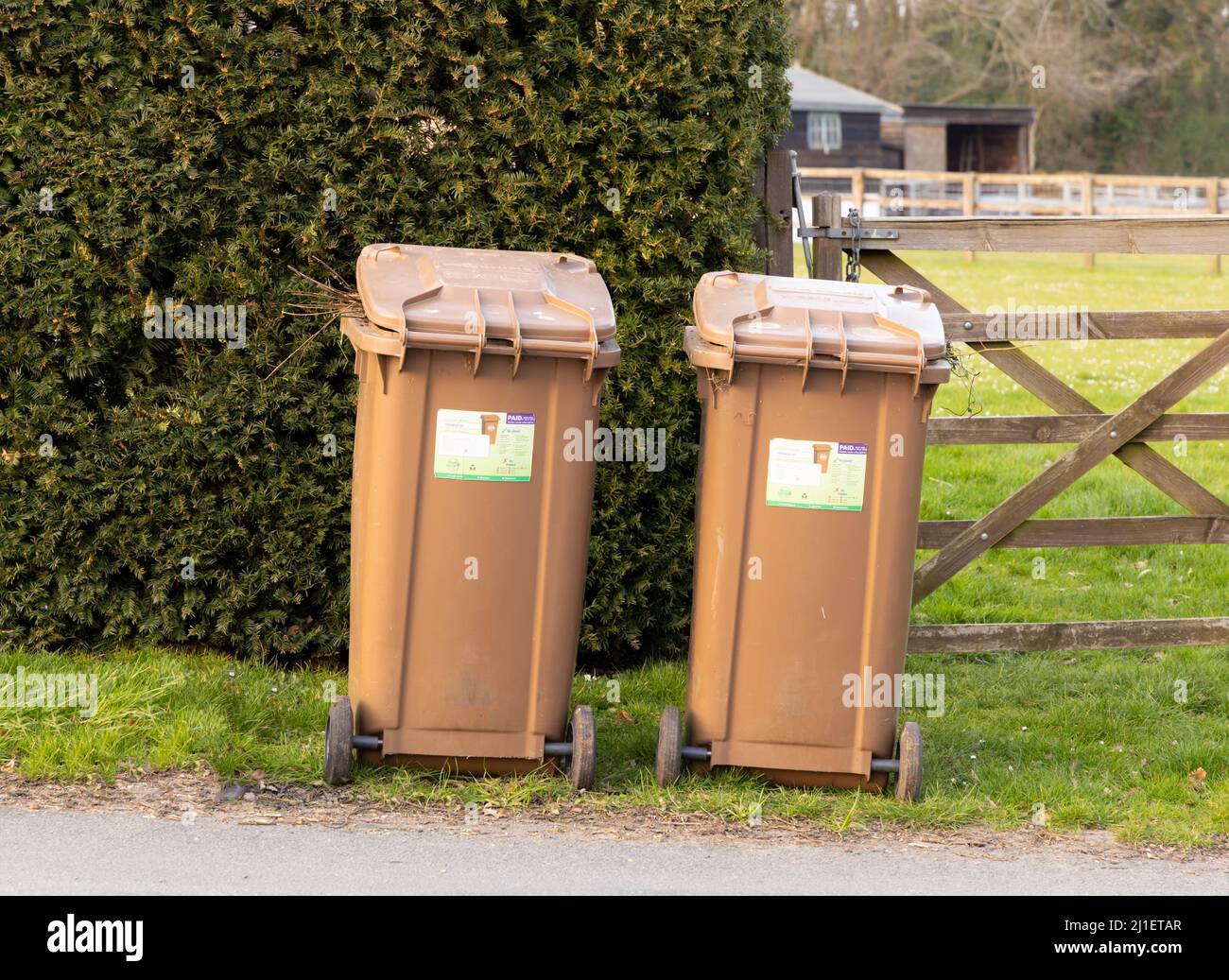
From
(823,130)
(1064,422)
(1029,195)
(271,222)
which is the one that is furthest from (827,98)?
(271,222)

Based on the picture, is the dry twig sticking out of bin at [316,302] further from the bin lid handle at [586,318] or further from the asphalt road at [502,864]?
the asphalt road at [502,864]

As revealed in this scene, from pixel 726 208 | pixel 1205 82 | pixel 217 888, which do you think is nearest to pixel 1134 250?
pixel 726 208

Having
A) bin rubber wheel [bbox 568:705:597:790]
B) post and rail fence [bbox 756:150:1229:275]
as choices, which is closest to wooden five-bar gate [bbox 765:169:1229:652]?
bin rubber wheel [bbox 568:705:597:790]

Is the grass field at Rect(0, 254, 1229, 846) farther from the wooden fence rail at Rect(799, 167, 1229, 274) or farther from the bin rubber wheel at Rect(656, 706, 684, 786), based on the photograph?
the wooden fence rail at Rect(799, 167, 1229, 274)

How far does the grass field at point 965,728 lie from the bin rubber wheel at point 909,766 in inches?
1.9

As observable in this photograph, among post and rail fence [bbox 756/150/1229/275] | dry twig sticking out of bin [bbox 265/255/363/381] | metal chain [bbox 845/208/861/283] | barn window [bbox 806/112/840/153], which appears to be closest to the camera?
dry twig sticking out of bin [bbox 265/255/363/381]

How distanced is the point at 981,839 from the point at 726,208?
2.54 meters

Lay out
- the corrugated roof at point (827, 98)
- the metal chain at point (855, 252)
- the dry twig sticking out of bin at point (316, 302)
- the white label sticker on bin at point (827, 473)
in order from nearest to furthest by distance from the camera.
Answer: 1. the white label sticker on bin at point (827, 473)
2. the dry twig sticking out of bin at point (316, 302)
3. the metal chain at point (855, 252)
4. the corrugated roof at point (827, 98)

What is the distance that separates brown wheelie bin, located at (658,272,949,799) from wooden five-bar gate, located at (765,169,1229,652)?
1.15m

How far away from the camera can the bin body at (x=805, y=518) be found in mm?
4465

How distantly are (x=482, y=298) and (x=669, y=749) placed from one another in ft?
5.14

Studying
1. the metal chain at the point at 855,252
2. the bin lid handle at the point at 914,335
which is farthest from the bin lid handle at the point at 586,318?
the metal chain at the point at 855,252

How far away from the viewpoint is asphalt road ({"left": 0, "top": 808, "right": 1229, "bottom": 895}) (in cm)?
397

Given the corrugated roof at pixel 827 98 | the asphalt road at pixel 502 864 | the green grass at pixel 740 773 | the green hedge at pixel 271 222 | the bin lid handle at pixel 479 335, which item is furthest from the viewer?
the corrugated roof at pixel 827 98
